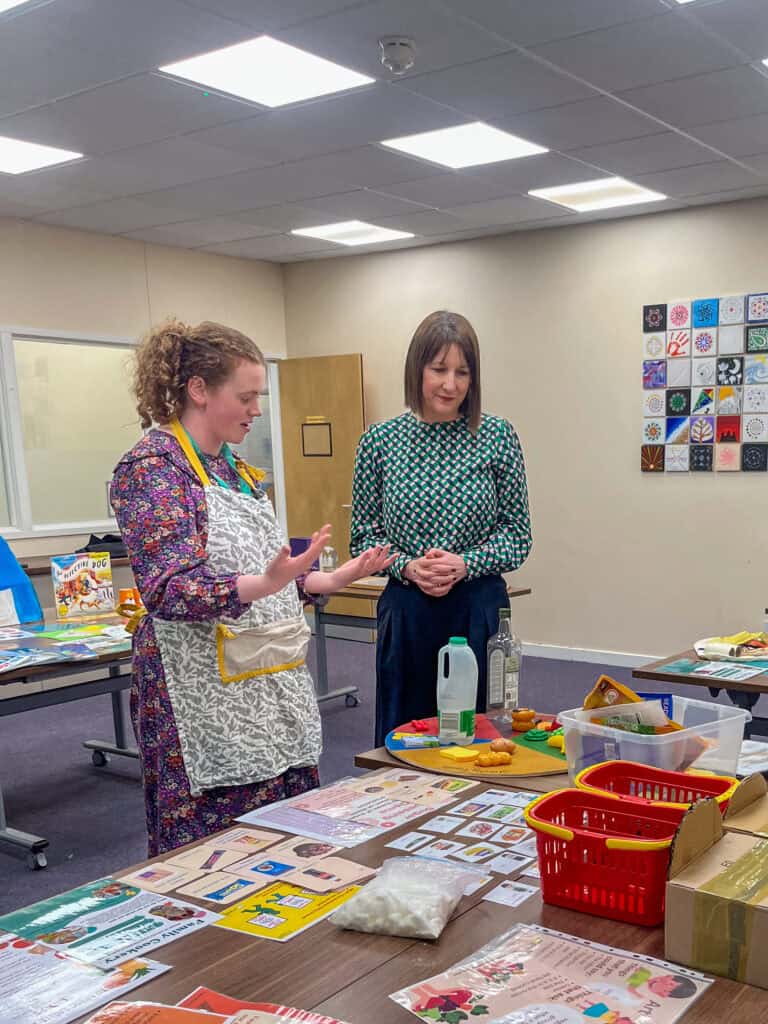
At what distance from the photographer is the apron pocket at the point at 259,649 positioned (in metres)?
1.61

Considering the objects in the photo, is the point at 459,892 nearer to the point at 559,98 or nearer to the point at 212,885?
the point at 212,885

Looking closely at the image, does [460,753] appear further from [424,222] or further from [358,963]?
[424,222]

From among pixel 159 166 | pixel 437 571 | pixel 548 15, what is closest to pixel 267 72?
pixel 548 15

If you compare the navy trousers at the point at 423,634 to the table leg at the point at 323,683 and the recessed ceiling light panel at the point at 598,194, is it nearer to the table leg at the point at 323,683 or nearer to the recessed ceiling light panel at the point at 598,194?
the table leg at the point at 323,683

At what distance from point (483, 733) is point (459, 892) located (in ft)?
2.33

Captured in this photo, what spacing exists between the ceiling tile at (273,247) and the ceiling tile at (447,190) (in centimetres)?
120

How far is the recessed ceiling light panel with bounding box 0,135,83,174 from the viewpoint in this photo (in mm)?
4051

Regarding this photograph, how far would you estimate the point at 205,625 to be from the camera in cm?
161

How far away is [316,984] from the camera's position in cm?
99

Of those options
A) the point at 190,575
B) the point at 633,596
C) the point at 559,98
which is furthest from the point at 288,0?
the point at 633,596

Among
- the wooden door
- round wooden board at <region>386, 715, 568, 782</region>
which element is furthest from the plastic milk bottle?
the wooden door

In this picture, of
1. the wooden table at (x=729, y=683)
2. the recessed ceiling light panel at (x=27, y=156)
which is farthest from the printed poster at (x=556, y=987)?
the recessed ceiling light panel at (x=27, y=156)

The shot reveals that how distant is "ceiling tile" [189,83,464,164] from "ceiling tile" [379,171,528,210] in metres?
0.71

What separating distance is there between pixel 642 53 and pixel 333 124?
4.13 feet
